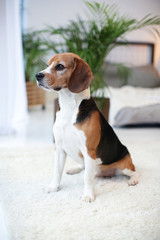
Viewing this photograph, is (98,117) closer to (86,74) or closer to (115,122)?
(86,74)

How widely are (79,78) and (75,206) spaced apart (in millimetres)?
533

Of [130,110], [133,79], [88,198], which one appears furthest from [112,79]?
[88,198]

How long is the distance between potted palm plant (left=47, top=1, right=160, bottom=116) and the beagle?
0.32m

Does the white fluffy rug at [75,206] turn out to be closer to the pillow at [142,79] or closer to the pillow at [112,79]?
the pillow at [142,79]

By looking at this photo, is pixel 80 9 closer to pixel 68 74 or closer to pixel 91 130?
pixel 68 74

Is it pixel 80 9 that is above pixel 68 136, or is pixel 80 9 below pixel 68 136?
above

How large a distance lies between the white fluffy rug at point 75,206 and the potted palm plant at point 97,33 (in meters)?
0.62

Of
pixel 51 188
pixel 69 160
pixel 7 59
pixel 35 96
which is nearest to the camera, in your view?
pixel 51 188

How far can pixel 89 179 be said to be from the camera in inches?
43.5

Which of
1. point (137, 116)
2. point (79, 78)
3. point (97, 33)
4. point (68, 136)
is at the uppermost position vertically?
point (97, 33)

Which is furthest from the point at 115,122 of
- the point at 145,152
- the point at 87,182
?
the point at 87,182

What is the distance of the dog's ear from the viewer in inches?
39.6

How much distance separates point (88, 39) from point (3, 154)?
923mm

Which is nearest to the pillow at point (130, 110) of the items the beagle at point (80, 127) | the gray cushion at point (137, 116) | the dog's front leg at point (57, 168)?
the gray cushion at point (137, 116)
